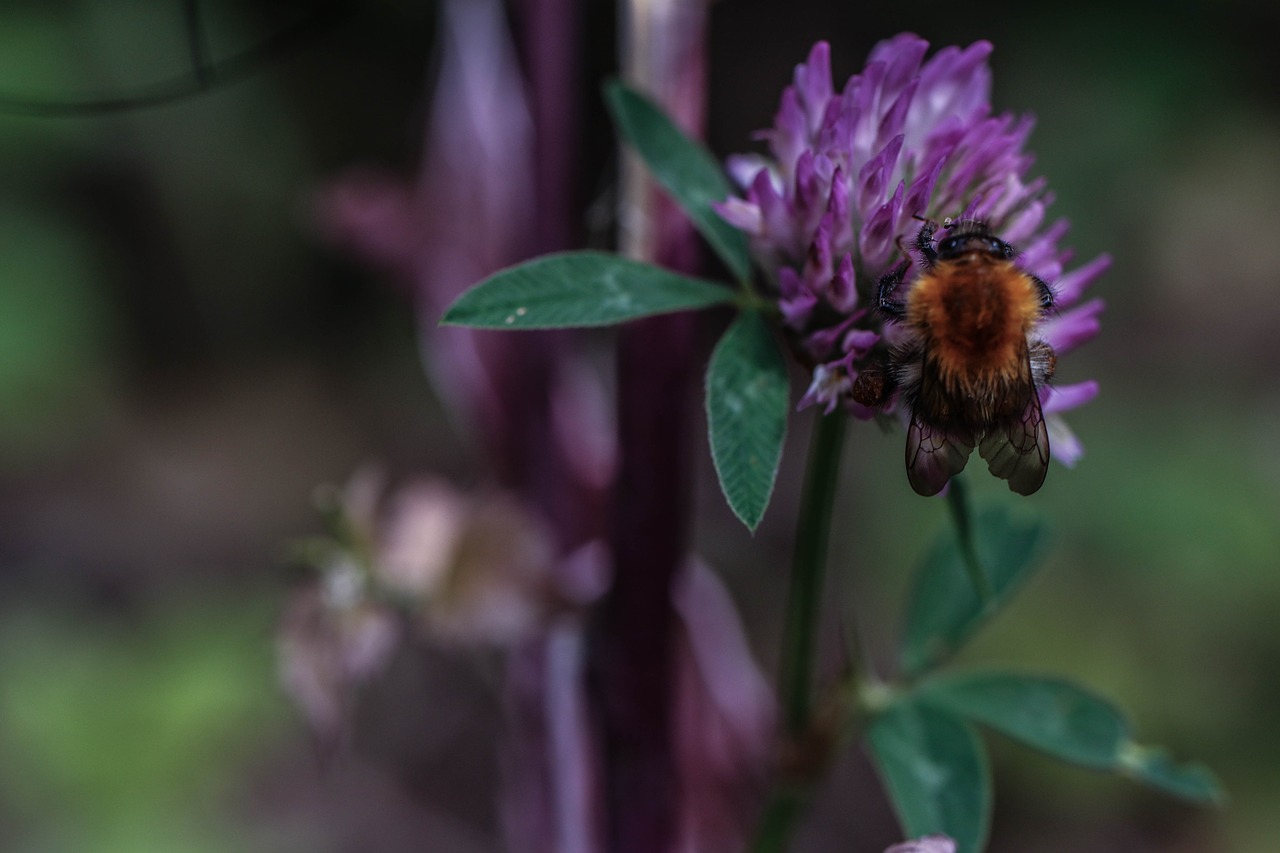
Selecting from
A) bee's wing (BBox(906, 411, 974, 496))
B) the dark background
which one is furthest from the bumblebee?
the dark background

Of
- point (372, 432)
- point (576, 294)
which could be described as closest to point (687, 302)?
point (576, 294)

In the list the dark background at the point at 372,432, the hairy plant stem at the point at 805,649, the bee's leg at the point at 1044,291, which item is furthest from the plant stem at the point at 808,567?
the dark background at the point at 372,432

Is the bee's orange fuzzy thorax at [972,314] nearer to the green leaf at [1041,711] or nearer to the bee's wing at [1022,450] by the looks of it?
the bee's wing at [1022,450]

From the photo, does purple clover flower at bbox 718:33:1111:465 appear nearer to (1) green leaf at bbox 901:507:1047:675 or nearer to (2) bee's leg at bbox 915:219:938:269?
(2) bee's leg at bbox 915:219:938:269

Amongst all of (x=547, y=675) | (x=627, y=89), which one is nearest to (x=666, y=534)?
(x=547, y=675)

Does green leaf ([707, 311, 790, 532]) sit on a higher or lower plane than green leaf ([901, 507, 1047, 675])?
higher

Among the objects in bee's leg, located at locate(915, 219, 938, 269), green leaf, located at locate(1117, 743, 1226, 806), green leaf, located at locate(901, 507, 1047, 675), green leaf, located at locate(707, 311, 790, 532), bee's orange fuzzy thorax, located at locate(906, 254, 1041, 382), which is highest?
bee's leg, located at locate(915, 219, 938, 269)

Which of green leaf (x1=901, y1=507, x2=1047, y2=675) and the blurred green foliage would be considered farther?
the blurred green foliage
